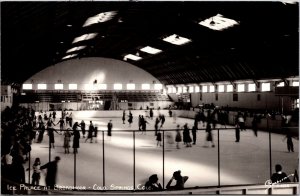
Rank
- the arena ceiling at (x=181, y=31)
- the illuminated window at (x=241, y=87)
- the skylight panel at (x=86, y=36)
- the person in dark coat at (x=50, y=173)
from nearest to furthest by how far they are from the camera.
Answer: the person in dark coat at (x=50, y=173) < the arena ceiling at (x=181, y=31) < the skylight panel at (x=86, y=36) < the illuminated window at (x=241, y=87)

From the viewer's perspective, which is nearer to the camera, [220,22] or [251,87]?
[220,22]

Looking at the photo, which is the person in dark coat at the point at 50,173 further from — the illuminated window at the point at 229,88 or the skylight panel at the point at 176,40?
the illuminated window at the point at 229,88

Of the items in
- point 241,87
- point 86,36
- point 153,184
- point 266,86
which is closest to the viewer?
point 153,184

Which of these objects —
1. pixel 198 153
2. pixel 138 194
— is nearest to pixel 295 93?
pixel 198 153

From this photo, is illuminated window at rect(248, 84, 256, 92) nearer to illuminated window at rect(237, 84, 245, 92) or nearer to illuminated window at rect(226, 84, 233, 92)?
illuminated window at rect(237, 84, 245, 92)

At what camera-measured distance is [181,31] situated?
96.8 ft

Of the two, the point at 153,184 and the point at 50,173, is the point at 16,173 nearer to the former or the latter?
the point at 50,173

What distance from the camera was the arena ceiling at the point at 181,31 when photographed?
1955 centimetres

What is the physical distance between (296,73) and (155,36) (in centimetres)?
1346

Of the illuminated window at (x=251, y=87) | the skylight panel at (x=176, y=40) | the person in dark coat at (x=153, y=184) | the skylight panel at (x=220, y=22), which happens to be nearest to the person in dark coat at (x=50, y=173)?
the person in dark coat at (x=153, y=184)

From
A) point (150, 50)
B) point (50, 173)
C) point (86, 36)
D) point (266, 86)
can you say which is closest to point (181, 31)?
point (266, 86)

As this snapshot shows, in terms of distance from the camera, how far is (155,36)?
110ft

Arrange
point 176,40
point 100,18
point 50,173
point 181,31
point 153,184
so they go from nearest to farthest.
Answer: point 153,184 < point 50,173 < point 100,18 < point 181,31 < point 176,40

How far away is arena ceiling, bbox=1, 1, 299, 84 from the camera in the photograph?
1955 cm
